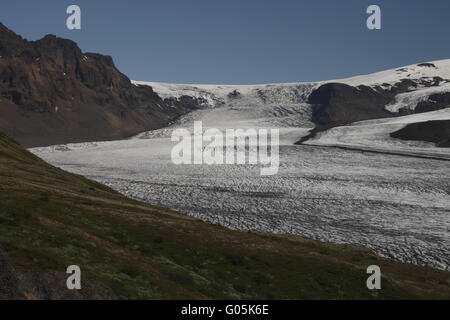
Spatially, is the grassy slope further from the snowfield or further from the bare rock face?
the bare rock face

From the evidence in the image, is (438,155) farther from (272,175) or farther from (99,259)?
(99,259)

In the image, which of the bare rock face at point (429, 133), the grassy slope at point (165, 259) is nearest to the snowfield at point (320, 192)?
the grassy slope at point (165, 259)

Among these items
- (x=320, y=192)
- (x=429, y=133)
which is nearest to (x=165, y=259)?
(x=320, y=192)

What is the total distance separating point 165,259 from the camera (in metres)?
31.8

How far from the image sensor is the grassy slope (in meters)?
24.6

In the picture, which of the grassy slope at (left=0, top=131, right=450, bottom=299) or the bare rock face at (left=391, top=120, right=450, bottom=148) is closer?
the grassy slope at (left=0, top=131, right=450, bottom=299)

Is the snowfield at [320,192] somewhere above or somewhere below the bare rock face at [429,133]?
below

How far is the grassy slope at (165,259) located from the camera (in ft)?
80.7

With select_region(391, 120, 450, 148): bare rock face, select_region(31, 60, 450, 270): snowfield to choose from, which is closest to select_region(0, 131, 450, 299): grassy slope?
select_region(31, 60, 450, 270): snowfield

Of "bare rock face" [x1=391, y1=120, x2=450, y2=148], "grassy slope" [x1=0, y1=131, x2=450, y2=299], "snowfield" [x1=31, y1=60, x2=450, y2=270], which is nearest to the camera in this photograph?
"grassy slope" [x1=0, y1=131, x2=450, y2=299]

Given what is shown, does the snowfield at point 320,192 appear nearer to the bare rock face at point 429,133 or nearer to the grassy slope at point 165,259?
the grassy slope at point 165,259

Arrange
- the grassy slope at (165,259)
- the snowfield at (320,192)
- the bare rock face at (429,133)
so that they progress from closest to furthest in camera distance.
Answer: the grassy slope at (165,259), the snowfield at (320,192), the bare rock face at (429,133)

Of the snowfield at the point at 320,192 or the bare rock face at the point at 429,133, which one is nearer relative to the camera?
the snowfield at the point at 320,192

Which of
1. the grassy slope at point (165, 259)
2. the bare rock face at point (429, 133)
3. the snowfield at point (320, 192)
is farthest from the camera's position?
the bare rock face at point (429, 133)
